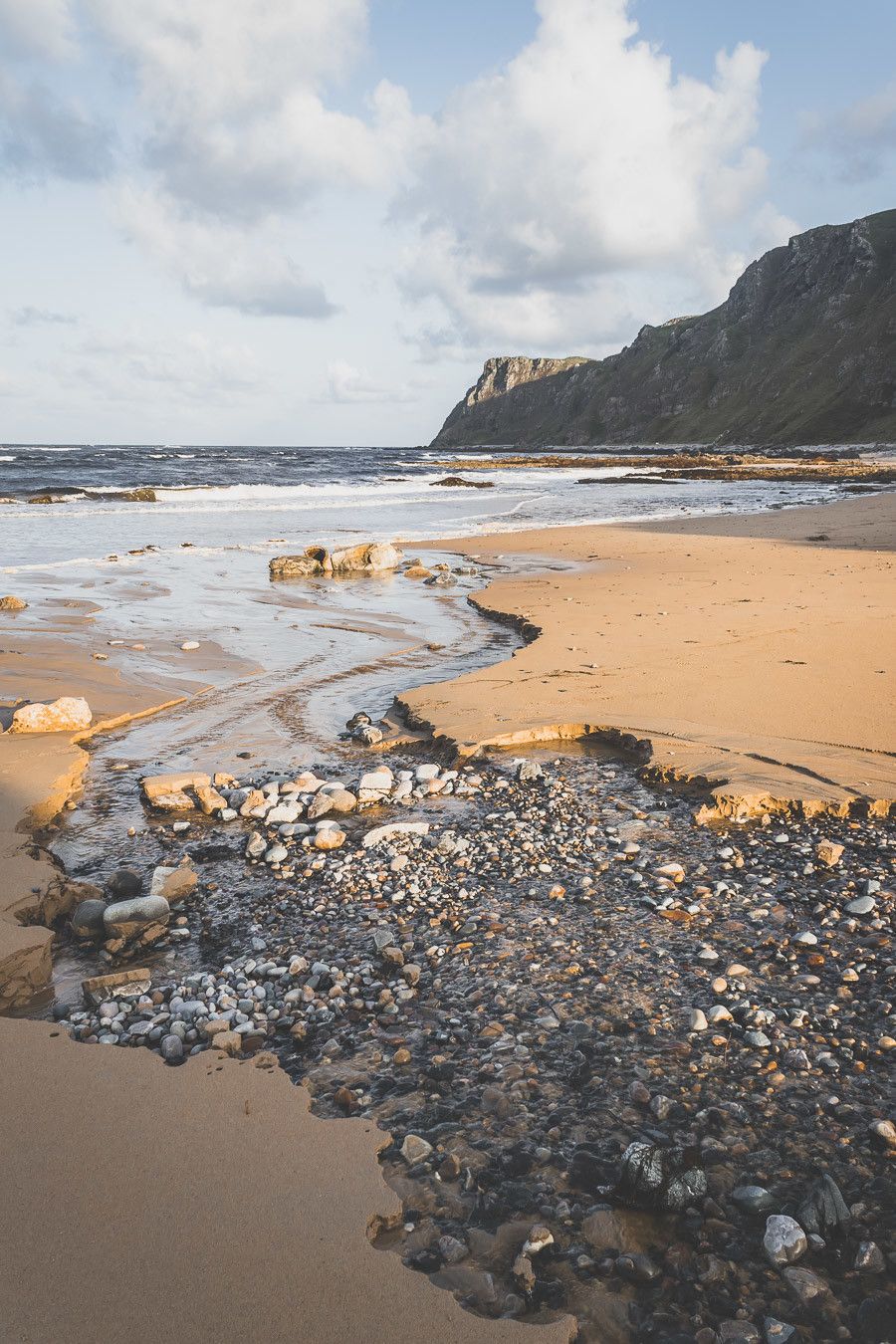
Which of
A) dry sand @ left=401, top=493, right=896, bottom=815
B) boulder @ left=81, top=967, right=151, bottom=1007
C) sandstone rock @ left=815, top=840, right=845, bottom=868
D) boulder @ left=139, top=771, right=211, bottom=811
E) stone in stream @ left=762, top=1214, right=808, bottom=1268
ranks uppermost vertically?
dry sand @ left=401, top=493, right=896, bottom=815

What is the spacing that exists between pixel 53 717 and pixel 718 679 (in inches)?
267

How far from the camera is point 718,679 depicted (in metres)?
8.16

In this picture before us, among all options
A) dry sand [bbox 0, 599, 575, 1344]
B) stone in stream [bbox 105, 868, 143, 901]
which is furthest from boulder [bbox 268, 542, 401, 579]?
dry sand [bbox 0, 599, 575, 1344]

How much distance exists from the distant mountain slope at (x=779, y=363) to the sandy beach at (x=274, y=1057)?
101330mm

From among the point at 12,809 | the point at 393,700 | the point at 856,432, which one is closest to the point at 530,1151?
the point at 12,809

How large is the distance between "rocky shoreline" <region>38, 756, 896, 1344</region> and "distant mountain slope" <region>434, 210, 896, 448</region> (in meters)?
107

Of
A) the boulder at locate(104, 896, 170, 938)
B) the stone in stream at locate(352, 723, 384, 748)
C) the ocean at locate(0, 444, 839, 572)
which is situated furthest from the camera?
the ocean at locate(0, 444, 839, 572)

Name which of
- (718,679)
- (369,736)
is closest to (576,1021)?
(369,736)

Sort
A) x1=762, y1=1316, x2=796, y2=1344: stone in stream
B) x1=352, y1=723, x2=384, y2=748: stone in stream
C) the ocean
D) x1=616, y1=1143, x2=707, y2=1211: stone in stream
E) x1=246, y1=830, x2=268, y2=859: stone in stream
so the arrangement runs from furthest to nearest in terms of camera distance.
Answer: the ocean, x1=352, y1=723, x2=384, y2=748: stone in stream, x1=246, y1=830, x2=268, y2=859: stone in stream, x1=616, y1=1143, x2=707, y2=1211: stone in stream, x1=762, y1=1316, x2=796, y2=1344: stone in stream

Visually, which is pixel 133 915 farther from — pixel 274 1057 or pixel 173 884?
pixel 274 1057

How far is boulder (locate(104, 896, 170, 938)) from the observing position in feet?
13.9

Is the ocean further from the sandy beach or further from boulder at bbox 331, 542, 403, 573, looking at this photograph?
the sandy beach

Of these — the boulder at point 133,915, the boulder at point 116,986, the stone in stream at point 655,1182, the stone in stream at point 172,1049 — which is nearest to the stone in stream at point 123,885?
the boulder at point 133,915

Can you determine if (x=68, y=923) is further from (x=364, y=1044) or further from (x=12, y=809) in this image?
(x=364, y=1044)
